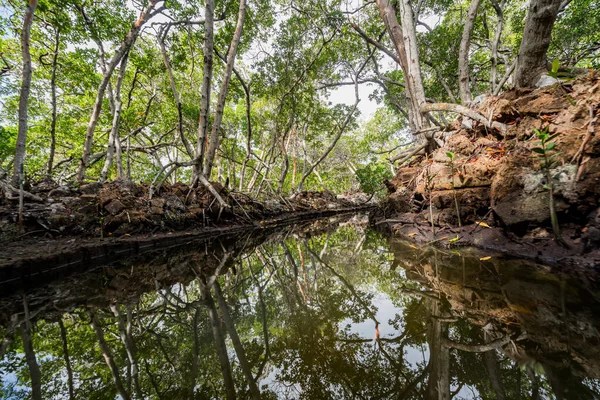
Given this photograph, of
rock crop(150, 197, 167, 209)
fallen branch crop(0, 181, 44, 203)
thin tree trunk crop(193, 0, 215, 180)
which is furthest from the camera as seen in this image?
rock crop(150, 197, 167, 209)

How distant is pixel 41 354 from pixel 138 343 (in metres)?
0.53

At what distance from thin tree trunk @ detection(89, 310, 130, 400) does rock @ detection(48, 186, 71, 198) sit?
4.30 metres

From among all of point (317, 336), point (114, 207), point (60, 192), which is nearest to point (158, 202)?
point (114, 207)

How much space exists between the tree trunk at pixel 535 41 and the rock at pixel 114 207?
794 cm

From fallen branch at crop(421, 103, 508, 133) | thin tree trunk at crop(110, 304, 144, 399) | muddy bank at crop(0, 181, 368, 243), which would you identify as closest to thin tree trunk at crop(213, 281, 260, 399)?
thin tree trunk at crop(110, 304, 144, 399)

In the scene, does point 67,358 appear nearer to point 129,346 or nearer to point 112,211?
point 129,346

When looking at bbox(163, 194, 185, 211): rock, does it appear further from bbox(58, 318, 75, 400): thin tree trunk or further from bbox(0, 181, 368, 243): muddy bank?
bbox(58, 318, 75, 400): thin tree trunk

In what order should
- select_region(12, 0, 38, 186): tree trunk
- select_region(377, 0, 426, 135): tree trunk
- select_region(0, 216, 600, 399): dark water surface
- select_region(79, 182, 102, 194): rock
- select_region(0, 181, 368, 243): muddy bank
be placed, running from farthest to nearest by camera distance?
select_region(377, 0, 426, 135): tree trunk < select_region(79, 182, 102, 194): rock < select_region(12, 0, 38, 186): tree trunk < select_region(0, 181, 368, 243): muddy bank < select_region(0, 216, 600, 399): dark water surface

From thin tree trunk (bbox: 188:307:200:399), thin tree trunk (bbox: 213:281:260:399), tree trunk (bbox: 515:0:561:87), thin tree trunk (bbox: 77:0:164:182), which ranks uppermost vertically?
thin tree trunk (bbox: 77:0:164:182)

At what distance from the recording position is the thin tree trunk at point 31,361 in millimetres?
1235

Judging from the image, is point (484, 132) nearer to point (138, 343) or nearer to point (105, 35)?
point (138, 343)

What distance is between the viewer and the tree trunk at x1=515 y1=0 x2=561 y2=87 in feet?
11.9

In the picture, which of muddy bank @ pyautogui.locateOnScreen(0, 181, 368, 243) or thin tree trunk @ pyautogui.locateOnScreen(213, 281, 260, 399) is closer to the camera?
thin tree trunk @ pyautogui.locateOnScreen(213, 281, 260, 399)

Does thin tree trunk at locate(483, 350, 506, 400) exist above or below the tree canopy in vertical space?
below
